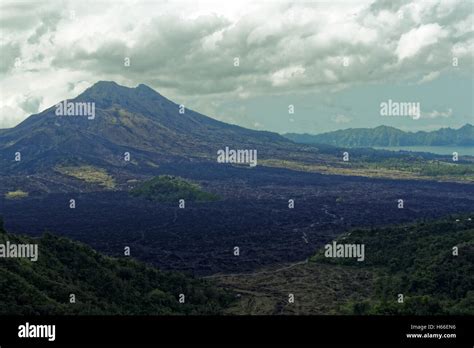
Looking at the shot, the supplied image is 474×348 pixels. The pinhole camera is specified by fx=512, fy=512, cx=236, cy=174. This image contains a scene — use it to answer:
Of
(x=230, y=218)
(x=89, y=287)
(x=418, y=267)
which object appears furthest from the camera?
(x=230, y=218)

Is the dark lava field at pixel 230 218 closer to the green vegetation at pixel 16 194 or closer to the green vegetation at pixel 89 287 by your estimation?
the green vegetation at pixel 16 194

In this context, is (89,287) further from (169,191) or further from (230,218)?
(169,191)

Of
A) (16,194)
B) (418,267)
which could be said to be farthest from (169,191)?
(418,267)

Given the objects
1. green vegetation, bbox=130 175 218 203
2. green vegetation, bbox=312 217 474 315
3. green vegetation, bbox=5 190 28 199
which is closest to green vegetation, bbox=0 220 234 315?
green vegetation, bbox=312 217 474 315

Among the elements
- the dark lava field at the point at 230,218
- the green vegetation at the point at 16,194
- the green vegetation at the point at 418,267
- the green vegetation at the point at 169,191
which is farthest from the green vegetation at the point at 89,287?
the green vegetation at the point at 16,194

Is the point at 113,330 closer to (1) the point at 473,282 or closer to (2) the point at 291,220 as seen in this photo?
(1) the point at 473,282

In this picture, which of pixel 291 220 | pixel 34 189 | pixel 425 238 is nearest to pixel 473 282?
pixel 425 238

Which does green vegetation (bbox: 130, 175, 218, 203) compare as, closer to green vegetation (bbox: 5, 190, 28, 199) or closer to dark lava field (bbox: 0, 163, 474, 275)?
dark lava field (bbox: 0, 163, 474, 275)
